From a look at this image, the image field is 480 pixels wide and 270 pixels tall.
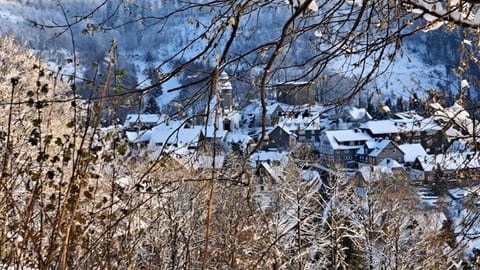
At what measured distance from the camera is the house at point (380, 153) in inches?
1068

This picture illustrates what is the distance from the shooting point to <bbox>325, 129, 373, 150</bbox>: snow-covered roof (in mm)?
31281

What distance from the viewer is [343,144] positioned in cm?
3172

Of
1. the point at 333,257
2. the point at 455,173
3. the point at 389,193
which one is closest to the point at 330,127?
the point at 389,193

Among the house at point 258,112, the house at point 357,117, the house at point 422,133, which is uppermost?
the house at point 258,112

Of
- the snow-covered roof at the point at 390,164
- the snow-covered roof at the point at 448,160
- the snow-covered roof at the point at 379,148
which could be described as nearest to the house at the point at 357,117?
the snow-covered roof at the point at 379,148

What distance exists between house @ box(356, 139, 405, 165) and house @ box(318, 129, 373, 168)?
0.70m

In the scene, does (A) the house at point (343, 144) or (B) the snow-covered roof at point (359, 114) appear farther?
(B) the snow-covered roof at point (359, 114)

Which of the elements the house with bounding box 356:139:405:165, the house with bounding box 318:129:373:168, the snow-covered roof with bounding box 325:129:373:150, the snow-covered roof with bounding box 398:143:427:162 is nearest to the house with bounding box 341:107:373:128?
the house with bounding box 318:129:373:168

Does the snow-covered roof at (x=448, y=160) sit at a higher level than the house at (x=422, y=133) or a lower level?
lower

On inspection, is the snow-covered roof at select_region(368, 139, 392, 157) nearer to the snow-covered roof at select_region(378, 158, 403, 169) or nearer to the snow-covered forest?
the snow-covered roof at select_region(378, 158, 403, 169)

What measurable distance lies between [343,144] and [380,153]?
13.8 ft

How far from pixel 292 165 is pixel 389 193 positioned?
282 centimetres

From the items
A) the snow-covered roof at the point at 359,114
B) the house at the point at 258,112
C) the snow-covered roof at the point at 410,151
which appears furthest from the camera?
the snow-covered roof at the point at 359,114

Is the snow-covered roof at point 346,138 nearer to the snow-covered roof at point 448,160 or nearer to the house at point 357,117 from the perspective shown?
the house at point 357,117
